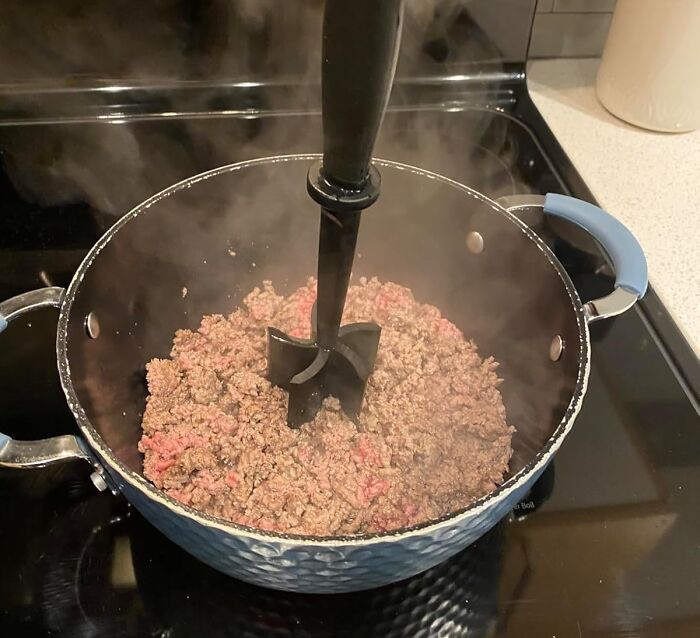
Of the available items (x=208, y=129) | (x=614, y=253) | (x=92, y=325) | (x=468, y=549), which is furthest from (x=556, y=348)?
(x=208, y=129)

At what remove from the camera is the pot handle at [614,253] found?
2.36ft

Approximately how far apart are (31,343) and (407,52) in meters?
0.72

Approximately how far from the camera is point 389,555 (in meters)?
0.55

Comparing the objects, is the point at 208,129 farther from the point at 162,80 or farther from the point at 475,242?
the point at 475,242

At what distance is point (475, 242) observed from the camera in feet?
2.98

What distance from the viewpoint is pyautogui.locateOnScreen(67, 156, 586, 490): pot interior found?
0.77 m

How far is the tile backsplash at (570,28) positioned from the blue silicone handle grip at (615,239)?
537 mm

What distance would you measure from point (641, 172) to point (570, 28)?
0.32 m

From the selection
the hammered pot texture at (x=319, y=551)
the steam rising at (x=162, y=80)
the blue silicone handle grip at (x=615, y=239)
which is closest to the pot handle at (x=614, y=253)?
the blue silicone handle grip at (x=615, y=239)

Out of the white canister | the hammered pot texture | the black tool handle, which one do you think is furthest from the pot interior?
the white canister

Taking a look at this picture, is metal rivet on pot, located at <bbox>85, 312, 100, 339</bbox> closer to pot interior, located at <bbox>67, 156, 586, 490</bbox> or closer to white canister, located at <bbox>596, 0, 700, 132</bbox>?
pot interior, located at <bbox>67, 156, 586, 490</bbox>

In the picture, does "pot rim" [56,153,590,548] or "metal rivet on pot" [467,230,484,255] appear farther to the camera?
"metal rivet on pot" [467,230,484,255]

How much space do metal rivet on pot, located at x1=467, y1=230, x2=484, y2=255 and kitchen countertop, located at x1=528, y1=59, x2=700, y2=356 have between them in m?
0.24

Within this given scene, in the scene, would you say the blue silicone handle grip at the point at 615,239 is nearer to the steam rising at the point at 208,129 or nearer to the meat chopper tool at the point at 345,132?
the steam rising at the point at 208,129
